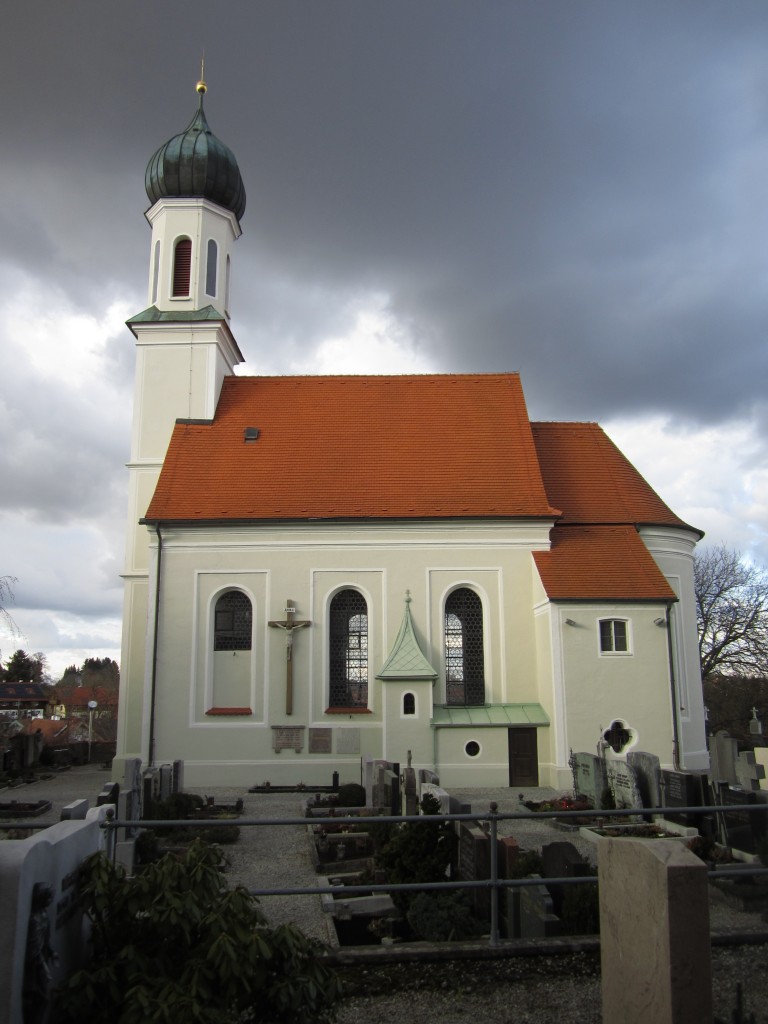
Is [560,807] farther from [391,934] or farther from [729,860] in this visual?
[391,934]

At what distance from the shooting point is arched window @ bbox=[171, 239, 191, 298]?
26.6 metres

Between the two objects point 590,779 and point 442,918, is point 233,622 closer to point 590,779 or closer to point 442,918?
point 590,779

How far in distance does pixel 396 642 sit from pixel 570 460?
8.08 metres

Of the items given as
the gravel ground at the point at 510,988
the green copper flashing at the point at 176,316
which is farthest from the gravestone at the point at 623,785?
the green copper flashing at the point at 176,316

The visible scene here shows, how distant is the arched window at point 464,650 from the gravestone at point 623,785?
5.76 metres

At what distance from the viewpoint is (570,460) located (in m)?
25.6

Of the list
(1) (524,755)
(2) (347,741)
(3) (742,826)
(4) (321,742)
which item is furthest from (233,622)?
(3) (742,826)

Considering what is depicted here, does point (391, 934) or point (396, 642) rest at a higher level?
point (396, 642)

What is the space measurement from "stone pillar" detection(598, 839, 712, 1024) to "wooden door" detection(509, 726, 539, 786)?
654 inches

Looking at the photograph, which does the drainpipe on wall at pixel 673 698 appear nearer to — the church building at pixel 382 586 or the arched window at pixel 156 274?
the church building at pixel 382 586

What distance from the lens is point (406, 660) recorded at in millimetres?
21266

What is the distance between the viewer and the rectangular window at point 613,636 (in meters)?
20.7

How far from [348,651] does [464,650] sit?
3.01 m

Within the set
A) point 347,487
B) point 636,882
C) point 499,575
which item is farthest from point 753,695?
point 636,882
